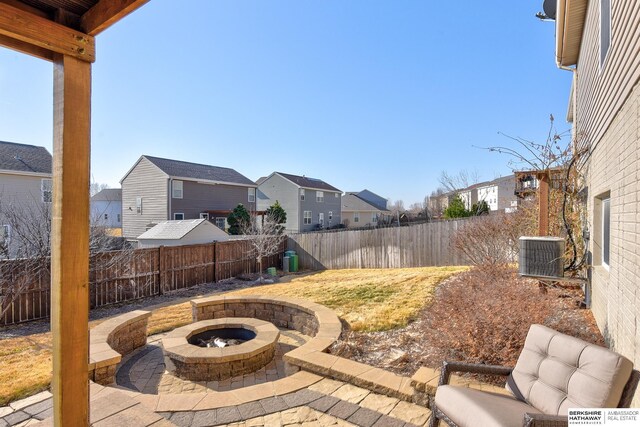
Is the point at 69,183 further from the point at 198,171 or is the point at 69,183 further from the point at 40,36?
the point at 198,171

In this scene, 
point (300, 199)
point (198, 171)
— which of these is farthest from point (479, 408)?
point (300, 199)

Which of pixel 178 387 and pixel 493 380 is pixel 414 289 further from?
pixel 178 387

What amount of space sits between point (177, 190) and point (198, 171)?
2.71m

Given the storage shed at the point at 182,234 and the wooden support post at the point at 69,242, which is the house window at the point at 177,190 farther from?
the wooden support post at the point at 69,242

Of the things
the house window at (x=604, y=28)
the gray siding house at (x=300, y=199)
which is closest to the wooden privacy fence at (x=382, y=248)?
the house window at (x=604, y=28)

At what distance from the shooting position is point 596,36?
533cm

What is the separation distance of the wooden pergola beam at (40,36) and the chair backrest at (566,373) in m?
3.95

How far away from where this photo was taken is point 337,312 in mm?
6586

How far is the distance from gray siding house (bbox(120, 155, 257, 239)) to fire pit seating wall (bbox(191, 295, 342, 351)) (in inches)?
612

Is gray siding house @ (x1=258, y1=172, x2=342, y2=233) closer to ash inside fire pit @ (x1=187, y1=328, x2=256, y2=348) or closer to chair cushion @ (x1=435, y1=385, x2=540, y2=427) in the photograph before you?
ash inside fire pit @ (x1=187, y1=328, x2=256, y2=348)

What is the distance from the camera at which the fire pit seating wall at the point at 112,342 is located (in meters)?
3.95

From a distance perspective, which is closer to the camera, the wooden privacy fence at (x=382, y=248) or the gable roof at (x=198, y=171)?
the wooden privacy fence at (x=382, y=248)

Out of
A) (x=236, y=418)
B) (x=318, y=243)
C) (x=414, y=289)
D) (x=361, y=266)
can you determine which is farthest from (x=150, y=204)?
(x=236, y=418)

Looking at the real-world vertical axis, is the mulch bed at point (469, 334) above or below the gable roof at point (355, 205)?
below
